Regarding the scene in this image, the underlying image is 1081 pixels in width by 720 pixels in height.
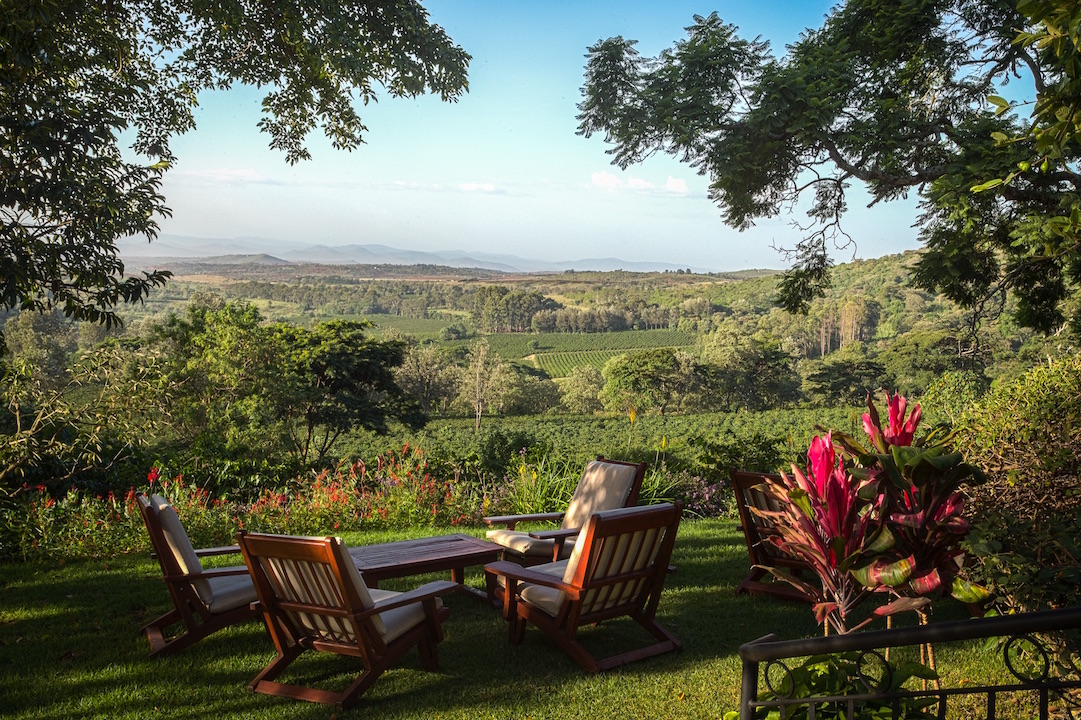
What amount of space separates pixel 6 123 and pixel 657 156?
8302 millimetres

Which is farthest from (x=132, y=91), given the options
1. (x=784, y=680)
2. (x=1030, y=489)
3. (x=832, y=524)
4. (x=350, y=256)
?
(x=350, y=256)

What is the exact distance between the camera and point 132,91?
23.9ft

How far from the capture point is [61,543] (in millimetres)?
6074

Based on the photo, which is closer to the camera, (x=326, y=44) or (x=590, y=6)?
(x=326, y=44)

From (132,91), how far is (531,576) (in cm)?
628

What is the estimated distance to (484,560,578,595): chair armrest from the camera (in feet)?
12.2

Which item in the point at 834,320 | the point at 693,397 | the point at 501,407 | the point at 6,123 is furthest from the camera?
the point at 834,320

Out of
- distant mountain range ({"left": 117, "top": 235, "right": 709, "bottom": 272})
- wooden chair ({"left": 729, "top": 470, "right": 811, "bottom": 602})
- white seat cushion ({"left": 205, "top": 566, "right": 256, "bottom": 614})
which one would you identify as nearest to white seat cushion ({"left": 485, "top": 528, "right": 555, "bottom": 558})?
wooden chair ({"left": 729, "top": 470, "right": 811, "bottom": 602})

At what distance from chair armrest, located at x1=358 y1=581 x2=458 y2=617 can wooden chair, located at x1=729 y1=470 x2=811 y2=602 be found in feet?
7.10

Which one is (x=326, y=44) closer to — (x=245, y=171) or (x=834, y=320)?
(x=834, y=320)

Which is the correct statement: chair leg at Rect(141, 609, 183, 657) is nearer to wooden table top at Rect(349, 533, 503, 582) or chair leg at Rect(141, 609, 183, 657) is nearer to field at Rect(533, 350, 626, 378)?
wooden table top at Rect(349, 533, 503, 582)

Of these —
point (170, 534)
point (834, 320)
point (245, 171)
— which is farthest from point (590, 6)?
point (245, 171)

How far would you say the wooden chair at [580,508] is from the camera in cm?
508

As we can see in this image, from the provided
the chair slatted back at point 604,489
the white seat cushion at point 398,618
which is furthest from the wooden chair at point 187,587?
the chair slatted back at point 604,489
